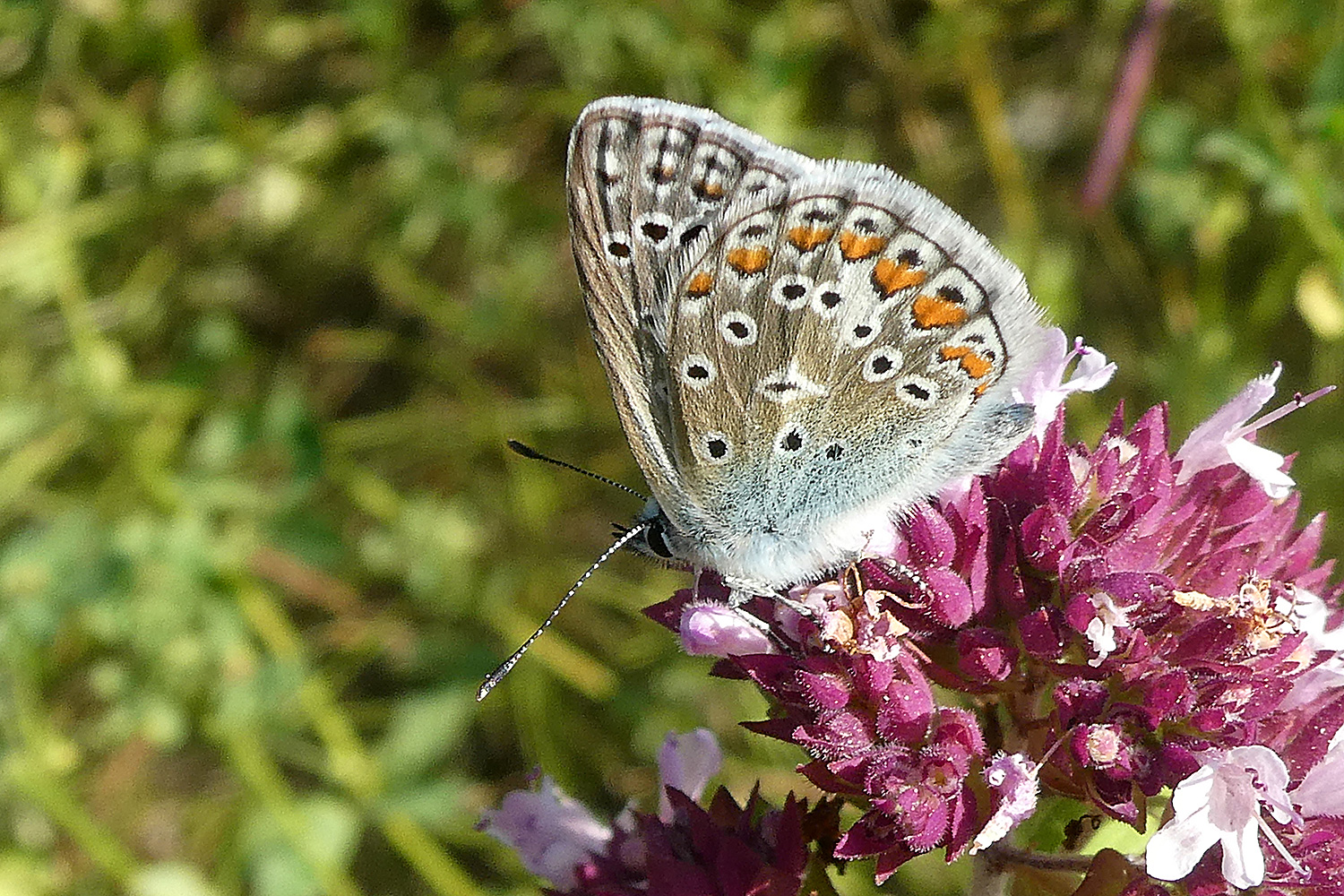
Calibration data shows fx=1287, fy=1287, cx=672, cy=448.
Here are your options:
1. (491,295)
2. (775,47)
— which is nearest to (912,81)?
(775,47)

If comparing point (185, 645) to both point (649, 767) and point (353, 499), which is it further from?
point (649, 767)

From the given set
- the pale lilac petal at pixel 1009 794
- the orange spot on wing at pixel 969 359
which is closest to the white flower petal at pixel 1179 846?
the pale lilac petal at pixel 1009 794

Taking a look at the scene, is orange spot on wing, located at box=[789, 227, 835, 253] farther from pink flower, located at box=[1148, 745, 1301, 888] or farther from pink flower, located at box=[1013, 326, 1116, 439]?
pink flower, located at box=[1148, 745, 1301, 888]

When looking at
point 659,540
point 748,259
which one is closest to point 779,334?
point 748,259

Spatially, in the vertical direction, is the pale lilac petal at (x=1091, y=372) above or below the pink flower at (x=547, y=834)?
above

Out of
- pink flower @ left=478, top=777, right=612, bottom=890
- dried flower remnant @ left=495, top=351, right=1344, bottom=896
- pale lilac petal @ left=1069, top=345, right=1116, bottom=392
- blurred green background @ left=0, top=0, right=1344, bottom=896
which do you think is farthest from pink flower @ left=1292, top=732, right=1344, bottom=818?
blurred green background @ left=0, top=0, right=1344, bottom=896

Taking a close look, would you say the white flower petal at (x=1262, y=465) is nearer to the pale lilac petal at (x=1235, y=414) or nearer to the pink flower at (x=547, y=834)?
the pale lilac petal at (x=1235, y=414)
